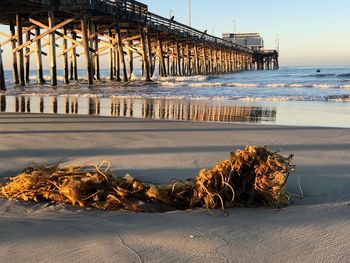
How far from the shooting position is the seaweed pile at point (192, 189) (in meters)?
2.46

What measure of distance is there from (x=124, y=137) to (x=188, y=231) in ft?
11.0

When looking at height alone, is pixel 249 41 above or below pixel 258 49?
above

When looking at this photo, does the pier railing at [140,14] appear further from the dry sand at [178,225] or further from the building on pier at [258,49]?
the building on pier at [258,49]

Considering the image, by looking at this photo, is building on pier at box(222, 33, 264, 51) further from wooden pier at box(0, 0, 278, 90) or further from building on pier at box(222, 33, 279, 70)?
wooden pier at box(0, 0, 278, 90)

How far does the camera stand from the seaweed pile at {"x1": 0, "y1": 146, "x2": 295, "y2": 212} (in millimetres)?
2457

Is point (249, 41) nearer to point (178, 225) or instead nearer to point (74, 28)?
point (74, 28)

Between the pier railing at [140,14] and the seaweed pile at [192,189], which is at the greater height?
the pier railing at [140,14]

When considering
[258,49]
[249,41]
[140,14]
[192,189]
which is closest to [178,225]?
[192,189]

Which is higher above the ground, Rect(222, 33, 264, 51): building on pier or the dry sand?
Rect(222, 33, 264, 51): building on pier

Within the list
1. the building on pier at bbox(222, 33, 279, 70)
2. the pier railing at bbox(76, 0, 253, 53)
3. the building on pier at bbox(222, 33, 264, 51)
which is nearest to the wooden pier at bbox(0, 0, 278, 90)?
the pier railing at bbox(76, 0, 253, 53)

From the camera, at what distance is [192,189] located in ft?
8.54

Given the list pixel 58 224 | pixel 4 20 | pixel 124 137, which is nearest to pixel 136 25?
pixel 4 20

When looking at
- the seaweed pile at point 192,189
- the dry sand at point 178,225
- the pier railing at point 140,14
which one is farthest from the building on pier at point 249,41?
the seaweed pile at point 192,189

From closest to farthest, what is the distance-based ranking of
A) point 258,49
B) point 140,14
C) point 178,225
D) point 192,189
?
point 178,225, point 192,189, point 140,14, point 258,49
